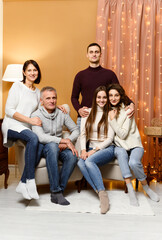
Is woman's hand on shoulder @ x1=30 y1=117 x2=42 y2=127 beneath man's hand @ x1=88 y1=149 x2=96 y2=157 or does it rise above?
above

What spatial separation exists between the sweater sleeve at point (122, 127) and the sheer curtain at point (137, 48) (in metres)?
1.02

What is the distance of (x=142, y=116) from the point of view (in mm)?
3418

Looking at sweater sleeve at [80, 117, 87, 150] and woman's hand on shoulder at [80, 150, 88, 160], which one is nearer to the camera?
woman's hand on shoulder at [80, 150, 88, 160]

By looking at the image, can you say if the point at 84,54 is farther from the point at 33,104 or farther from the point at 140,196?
the point at 140,196

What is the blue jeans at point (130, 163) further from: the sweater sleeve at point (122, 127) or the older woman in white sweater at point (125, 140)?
→ the sweater sleeve at point (122, 127)

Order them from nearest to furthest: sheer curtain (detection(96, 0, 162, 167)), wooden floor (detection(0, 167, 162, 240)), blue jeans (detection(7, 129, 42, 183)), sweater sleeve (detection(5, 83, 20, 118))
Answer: wooden floor (detection(0, 167, 162, 240)), blue jeans (detection(7, 129, 42, 183)), sweater sleeve (detection(5, 83, 20, 118)), sheer curtain (detection(96, 0, 162, 167))

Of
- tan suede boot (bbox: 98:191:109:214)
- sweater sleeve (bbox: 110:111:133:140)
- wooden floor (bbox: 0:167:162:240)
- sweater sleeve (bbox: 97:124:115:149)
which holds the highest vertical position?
sweater sleeve (bbox: 110:111:133:140)

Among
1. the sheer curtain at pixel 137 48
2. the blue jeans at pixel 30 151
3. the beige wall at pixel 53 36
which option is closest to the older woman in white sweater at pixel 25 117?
the blue jeans at pixel 30 151

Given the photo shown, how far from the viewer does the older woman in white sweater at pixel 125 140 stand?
7.49 feet

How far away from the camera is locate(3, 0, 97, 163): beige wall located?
3.62 m

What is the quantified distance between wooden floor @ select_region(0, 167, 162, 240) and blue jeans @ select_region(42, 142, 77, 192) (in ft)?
0.99

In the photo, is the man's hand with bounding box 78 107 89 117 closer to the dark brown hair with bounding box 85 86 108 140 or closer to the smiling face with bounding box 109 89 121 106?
the dark brown hair with bounding box 85 86 108 140

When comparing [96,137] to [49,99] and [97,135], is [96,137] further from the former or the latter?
[49,99]

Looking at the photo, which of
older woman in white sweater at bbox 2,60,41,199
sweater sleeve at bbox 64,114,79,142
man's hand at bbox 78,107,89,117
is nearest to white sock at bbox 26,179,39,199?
older woman in white sweater at bbox 2,60,41,199
